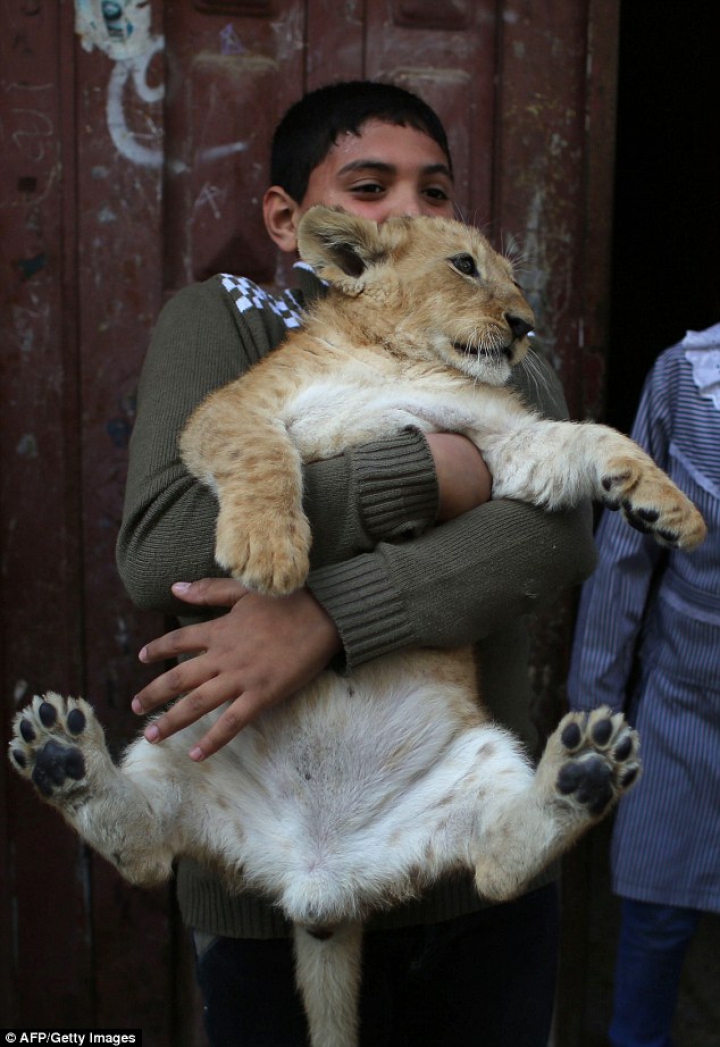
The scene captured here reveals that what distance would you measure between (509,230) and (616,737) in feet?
6.31

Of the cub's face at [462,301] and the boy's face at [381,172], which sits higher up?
the boy's face at [381,172]

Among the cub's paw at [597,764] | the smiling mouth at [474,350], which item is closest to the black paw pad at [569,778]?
the cub's paw at [597,764]

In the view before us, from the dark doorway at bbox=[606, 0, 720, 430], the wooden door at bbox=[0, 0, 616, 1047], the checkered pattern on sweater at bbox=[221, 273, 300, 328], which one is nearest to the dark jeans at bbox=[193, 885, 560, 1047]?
the wooden door at bbox=[0, 0, 616, 1047]

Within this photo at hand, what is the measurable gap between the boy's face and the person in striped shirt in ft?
3.34

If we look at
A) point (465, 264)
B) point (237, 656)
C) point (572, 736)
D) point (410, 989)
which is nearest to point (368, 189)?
point (465, 264)

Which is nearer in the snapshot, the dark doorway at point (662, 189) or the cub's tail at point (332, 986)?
the cub's tail at point (332, 986)

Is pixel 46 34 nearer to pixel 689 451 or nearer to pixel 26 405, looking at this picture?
pixel 26 405

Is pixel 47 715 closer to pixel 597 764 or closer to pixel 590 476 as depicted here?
pixel 597 764

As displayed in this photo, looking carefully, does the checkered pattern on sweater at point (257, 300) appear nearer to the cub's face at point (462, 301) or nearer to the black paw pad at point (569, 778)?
the cub's face at point (462, 301)

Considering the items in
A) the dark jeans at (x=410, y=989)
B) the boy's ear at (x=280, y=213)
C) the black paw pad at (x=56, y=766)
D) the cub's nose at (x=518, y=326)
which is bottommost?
the dark jeans at (x=410, y=989)

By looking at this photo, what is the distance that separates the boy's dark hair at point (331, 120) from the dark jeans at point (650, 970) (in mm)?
2234

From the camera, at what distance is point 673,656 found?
2.93 metres

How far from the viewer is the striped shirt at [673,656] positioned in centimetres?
286

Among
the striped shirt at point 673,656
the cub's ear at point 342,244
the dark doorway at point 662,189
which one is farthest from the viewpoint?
the dark doorway at point 662,189
